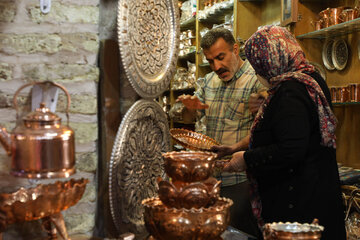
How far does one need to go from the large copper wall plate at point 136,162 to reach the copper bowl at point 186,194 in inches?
14.4

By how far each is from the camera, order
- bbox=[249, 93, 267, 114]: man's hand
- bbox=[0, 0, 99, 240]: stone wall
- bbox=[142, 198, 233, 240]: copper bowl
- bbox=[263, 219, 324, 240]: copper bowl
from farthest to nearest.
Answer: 1. bbox=[249, 93, 267, 114]: man's hand
2. bbox=[0, 0, 99, 240]: stone wall
3. bbox=[142, 198, 233, 240]: copper bowl
4. bbox=[263, 219, 324, 240]: copper bowl

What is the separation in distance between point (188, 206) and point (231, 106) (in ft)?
5.22

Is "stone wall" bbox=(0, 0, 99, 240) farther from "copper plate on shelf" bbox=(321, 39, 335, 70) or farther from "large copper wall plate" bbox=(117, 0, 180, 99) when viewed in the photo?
"copper plate on shelf" bbox=(321, 39, 335, 70)

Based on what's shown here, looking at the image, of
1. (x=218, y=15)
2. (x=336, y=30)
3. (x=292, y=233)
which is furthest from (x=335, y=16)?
(x=292, y=233)

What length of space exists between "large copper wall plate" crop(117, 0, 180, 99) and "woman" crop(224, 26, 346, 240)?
16.6 inches

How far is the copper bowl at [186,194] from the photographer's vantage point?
100 cm

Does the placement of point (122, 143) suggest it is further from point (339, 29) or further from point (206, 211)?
point (339, 29)

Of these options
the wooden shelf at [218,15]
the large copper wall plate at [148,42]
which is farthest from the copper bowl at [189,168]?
the wooden shelf at [218,15]

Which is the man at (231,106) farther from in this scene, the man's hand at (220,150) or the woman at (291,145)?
the woman at (291,145)

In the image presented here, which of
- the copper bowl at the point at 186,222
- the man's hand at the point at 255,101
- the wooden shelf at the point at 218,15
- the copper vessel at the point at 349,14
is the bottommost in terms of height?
the copper bowl at the point at 186,222

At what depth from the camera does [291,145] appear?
1.58 metres

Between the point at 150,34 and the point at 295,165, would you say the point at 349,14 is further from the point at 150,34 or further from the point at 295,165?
the point at 150,34

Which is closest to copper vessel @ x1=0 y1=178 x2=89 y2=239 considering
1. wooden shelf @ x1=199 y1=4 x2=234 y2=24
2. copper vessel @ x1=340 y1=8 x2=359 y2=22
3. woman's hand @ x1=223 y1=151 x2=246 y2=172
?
woman's hand @ x1=223 y1=151 x2=246 y2=172

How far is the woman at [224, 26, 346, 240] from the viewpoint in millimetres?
1604
